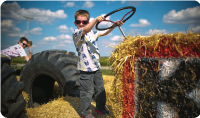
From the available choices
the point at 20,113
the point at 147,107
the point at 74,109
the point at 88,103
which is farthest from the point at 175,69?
the point at 20,113

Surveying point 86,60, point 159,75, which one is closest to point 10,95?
point 86,60

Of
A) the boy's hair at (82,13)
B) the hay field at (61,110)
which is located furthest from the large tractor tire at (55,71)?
the boy's hair at (82,13)

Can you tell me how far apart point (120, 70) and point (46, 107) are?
1.89 metres

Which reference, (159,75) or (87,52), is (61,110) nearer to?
(87,52)

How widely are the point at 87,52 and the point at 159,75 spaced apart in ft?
4.19

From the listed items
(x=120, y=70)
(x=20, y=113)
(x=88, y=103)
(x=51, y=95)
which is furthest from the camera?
(x=51, y=95)

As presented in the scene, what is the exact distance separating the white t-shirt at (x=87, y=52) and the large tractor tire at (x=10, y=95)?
41.1 inches

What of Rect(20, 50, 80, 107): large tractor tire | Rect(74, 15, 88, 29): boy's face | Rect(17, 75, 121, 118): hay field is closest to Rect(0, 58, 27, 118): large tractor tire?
Rect(17, 75, 121, 118): hay field

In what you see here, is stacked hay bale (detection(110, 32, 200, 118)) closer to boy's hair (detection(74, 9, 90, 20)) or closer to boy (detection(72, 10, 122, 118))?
boy (detection(72, 10, 122, 118))

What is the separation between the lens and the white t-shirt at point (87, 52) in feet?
7.75

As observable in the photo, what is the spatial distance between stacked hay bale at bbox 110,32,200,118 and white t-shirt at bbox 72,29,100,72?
2.13 feet

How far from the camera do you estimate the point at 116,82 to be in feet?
5.99

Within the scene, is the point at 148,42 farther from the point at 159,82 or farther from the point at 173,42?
the point at 159,82

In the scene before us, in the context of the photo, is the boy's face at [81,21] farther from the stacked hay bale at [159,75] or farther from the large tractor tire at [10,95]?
the large tractor tire at [10,95]
